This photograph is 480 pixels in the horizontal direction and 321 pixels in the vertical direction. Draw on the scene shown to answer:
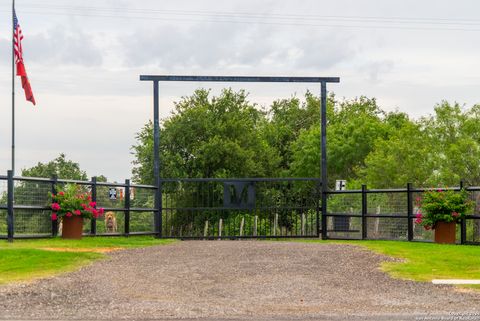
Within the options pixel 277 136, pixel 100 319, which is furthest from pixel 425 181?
pixel 100 319

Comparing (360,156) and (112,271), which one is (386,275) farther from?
(360,156)

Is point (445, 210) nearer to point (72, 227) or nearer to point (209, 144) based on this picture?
point (72, 227)

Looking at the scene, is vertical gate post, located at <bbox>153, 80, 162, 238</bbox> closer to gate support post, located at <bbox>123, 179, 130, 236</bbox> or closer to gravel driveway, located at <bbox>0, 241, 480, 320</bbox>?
gate support post, located at <bbox>123, 179, 130, 236</bbox>

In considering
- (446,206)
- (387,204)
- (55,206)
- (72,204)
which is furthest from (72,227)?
(446,206)

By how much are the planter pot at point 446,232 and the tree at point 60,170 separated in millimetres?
59120

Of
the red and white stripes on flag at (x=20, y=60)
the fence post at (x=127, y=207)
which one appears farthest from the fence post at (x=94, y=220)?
the red and white stripes on flag at (x=20, y=60)

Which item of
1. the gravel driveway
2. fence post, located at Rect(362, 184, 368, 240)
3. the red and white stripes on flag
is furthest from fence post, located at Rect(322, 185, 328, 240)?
the red and white stripes on flag

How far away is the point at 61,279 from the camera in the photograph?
13.5 metres

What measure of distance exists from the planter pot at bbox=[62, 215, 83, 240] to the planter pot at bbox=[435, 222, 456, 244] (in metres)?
9.58

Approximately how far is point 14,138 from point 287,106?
155 feet

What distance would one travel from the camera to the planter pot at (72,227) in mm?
23391

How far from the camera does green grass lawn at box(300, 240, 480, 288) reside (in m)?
14.8

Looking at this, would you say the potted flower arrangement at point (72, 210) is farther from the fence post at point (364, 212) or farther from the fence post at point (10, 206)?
the fence post at point (364, 212)

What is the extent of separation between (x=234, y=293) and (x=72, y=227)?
39.6ft
